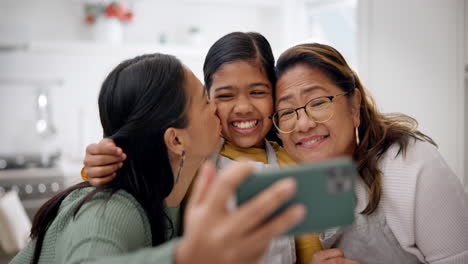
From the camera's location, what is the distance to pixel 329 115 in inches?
52.9

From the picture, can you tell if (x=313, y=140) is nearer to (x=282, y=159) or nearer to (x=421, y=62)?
(x=282, y=159)

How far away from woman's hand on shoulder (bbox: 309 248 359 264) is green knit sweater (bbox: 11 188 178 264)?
49cm

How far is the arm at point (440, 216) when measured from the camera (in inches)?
46.3

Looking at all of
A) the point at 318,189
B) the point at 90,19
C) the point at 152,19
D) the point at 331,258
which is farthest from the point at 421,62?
the point at 90,19

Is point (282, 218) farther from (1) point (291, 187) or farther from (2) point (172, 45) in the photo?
(2) point (172, 45)

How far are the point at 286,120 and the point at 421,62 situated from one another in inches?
→ 65.5

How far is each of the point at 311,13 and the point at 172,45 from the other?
4.87ft

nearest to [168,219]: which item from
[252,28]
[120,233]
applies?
[120,233]

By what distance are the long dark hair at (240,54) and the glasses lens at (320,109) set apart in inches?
8.8

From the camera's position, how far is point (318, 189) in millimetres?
615

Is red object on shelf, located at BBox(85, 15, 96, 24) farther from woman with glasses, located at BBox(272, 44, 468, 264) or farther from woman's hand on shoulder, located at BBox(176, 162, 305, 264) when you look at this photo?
woman's hand on shoulder, located at BBox(176, 162, 305, 264)

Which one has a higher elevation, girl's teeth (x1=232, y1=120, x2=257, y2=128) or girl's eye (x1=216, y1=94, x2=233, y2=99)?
girl's eye (x1=216, y1=94, x2=233, y2=99)

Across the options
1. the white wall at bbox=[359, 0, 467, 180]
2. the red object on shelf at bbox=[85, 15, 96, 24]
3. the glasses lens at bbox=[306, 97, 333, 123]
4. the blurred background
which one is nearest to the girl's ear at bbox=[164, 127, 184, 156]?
the glasses lens at bbox=[306, 97, 333, 123]

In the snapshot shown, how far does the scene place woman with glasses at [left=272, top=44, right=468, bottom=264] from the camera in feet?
3.92
